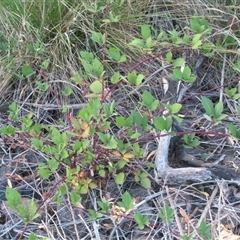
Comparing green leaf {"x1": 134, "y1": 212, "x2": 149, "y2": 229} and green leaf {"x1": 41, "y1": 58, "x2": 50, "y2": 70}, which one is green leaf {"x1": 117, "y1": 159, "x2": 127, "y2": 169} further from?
green leaf {"x1": 41, "y1": 58, "x2": 50, "y2": 70}

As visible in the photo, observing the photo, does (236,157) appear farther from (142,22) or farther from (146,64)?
(142,22)

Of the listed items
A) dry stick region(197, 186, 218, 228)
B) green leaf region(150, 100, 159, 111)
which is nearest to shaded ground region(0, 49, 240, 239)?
dry stick region(197, 186, 218, 228)

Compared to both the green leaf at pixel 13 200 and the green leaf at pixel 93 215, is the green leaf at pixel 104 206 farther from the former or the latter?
the green leaf at pixel 13 200

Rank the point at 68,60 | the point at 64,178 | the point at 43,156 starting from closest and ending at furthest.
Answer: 1. the point at 64,178
2. the point at 43,156
3. the point at 68,60

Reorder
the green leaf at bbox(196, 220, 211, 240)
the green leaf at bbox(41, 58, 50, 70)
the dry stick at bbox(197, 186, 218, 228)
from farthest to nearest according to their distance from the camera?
the green leaf at bbox(41, 58, 50, 70), the dry stick at bbox(197, 186, 218, 228), the green leaf at bbox(196, 220, 211, 240)

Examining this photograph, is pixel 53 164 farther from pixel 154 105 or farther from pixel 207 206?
pixel 207 206

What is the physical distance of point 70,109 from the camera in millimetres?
1640

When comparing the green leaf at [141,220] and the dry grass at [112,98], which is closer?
the green leaf at [141,220]

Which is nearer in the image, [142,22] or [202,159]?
[202,159]

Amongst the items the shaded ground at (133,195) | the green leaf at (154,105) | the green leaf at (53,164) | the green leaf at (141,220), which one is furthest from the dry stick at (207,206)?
the green leaf at (53,164)

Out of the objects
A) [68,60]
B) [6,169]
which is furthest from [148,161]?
[68,60]

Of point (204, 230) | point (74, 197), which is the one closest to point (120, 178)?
point (74, 197)

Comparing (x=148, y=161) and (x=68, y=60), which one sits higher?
(x=68, y=60)

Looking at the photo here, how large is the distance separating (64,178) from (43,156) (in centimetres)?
17
